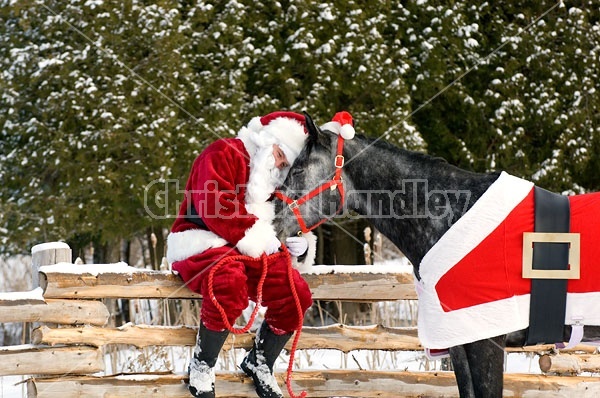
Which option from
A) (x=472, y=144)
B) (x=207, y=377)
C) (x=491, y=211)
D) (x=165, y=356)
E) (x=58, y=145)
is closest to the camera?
(x=491, y=211)

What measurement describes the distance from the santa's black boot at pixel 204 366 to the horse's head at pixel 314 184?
2.63 feet

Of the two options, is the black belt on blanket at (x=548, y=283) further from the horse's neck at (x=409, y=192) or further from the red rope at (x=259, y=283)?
the red rope at (x=259, y=283)

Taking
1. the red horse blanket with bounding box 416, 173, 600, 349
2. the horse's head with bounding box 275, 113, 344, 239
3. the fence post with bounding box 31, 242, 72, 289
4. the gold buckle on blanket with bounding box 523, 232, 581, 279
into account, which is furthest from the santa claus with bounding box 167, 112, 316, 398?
the gold buckle on blanket with bounding box 523, 232, 581, 279

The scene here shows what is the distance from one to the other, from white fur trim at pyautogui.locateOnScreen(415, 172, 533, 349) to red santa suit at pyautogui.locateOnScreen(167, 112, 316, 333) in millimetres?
893

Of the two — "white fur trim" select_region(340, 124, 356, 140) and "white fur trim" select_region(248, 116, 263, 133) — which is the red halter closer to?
"white fur trim" select_region(340, 124, 356, 140)

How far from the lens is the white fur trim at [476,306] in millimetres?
3518

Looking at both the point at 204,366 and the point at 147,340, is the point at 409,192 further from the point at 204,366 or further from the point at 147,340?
the point at 147,340

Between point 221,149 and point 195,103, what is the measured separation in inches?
266

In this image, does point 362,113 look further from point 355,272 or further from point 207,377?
point 207,377

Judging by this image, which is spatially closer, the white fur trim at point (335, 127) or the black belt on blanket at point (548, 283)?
the black belt on blanket at point (548, 283)

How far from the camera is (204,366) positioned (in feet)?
13.6

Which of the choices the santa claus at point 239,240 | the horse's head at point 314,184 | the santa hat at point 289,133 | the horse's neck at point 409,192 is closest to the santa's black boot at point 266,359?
the santa claus at point 239,240

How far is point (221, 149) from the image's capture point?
13.8 feet

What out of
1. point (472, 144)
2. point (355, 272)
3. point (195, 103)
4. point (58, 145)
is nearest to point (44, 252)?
point (355, 272)
